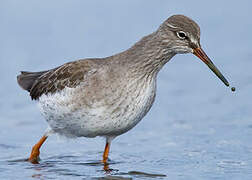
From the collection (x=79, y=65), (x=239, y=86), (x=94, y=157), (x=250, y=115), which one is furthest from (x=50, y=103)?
(x=239, y=86)

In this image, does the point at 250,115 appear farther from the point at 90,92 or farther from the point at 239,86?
the point at 90,92

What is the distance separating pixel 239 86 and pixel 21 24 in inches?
243

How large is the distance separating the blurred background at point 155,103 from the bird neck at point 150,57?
1.71m

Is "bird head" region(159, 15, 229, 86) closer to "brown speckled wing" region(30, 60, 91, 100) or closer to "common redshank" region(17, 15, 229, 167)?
A: "common redshank" region(17, 15, 229, 167)

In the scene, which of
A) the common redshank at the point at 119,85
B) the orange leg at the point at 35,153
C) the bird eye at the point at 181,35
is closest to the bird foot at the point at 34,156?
the orange leg at the point at 35,153

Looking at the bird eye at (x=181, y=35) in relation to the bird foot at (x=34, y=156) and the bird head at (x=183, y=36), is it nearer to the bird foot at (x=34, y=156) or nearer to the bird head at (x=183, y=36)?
the bird head at (x=183, y=36)

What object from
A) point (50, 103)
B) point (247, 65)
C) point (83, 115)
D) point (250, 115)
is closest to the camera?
point (83, 115)

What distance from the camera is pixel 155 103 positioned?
579 inches

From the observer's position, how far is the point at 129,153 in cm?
1165

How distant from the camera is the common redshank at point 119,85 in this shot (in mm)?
9719

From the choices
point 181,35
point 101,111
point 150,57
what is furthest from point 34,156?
point 181,35

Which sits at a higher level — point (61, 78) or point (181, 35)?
point (181, 35)

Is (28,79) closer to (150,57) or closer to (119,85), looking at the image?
(119,85)

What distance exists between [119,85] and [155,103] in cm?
501
